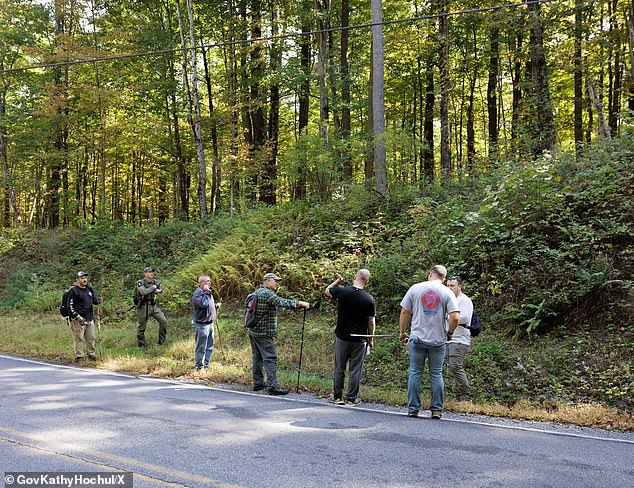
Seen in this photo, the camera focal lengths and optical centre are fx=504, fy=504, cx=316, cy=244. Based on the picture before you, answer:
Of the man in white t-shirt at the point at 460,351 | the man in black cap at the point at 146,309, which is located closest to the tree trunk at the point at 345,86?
the man in black cap at the point at 146,309

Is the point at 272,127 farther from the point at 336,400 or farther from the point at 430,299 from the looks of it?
the point at 430,299

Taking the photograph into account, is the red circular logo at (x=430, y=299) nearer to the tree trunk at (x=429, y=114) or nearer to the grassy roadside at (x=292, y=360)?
the grassy roadside at (x=292, y=360)

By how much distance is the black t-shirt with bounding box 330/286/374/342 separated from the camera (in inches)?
324

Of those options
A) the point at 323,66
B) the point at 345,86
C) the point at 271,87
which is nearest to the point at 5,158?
the point at 271,87

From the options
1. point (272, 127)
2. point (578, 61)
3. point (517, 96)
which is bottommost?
point (578, 61)

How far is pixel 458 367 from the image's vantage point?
848cm

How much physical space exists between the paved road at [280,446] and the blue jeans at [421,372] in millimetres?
305

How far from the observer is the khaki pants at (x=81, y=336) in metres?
12.4

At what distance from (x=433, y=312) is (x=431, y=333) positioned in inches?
12.1

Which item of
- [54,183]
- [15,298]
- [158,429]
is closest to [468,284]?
[158,429]

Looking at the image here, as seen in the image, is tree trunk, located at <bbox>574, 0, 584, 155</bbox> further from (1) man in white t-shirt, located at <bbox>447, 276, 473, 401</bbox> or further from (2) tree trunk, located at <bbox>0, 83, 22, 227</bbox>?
(2) tree trunk, located at <bbox>0, 83, 22, 227</bbox>

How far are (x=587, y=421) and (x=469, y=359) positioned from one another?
288 centimetres

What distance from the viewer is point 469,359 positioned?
32.3 ft

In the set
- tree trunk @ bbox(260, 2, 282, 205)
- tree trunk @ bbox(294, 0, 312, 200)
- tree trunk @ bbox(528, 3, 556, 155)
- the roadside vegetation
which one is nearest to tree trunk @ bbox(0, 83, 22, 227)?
the roadside vegetation
